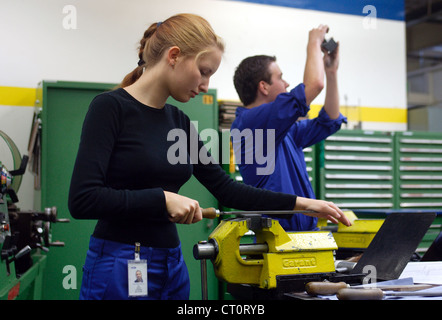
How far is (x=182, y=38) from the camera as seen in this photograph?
A: 1123 millimetres

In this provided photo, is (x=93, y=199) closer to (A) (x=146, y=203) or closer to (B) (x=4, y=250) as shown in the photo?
(A) (x=146, y=203)

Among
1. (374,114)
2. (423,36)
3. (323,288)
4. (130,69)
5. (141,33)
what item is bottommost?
(323,288)

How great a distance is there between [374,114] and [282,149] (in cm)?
266

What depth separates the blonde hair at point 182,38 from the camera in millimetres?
1124

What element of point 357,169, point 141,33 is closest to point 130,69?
point 141,33

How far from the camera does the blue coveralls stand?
1.83m

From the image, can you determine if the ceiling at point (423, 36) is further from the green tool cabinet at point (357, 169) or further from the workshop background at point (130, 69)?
the green tool cabinet at point (357, 169)

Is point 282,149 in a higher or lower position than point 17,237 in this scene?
higher

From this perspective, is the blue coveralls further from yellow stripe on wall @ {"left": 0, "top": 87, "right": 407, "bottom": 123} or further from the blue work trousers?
yellow stripe on wall @ {"left": 0, "top": 87, "right": 407, "bottom": 123}

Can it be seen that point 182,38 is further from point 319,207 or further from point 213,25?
point 213,25

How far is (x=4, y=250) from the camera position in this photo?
5.20 ft

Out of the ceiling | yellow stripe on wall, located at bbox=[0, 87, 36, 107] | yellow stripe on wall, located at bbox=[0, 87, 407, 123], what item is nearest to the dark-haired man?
yellow stripe on wall, located at bbox=[0, 87, 36, 107]

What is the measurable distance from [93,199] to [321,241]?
61 centimetres
